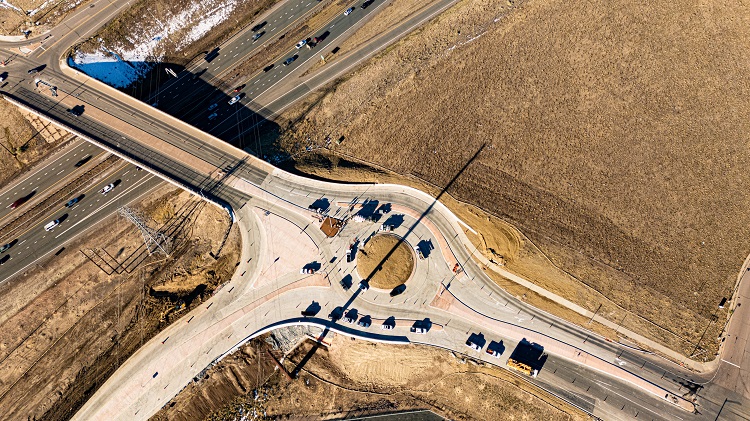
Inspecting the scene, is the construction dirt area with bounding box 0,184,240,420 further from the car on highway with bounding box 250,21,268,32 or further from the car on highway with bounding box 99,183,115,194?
the car on highway with bounding box 250,21,268,32

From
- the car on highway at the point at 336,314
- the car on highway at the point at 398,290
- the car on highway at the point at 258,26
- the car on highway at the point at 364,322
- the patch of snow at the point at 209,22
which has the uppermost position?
the car on highway at the point at 258,26

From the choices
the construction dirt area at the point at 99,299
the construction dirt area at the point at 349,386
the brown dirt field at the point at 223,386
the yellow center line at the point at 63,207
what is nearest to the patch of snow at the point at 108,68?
the yellow center line at the point at 63,207

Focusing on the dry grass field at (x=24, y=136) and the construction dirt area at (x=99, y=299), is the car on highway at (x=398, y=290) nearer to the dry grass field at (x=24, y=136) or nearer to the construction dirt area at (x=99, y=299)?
the construction dirt area at (x=99, y=299)

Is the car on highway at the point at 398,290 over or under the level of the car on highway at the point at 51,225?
over

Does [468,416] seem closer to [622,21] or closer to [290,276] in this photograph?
[290,276]

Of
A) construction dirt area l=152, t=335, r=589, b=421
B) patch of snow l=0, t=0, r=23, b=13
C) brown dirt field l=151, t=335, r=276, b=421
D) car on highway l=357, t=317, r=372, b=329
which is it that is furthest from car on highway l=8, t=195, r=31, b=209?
car on highway l=357, t=317, r=372, b=329

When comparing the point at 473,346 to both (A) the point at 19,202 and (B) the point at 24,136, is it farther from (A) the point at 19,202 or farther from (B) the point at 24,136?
(B) the point at 24,136
